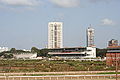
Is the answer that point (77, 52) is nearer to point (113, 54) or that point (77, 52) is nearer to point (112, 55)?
point (112, 55)

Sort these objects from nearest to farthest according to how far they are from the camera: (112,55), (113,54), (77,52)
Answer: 1. (113,54)
2. (112,55)
3. (77,52)

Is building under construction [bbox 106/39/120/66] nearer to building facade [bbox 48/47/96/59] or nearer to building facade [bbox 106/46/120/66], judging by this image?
building facade [bbox 106/46/120/66]

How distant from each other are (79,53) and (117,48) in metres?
71.4

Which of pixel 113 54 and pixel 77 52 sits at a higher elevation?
pixel 113 54

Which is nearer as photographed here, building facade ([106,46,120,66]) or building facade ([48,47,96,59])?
building facade ([106,46,120,66])

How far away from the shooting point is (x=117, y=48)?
82938 mm

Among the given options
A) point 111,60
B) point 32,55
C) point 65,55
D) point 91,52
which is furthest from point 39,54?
point 111,60

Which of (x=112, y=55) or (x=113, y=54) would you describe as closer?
(x=113, y=54)

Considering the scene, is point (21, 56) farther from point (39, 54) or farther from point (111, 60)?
point (111, 60)

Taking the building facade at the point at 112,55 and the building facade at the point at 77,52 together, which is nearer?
the building facade at the point at 112,55

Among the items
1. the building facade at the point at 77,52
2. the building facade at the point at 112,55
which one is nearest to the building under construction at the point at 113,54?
the building facade at the point at 112,55

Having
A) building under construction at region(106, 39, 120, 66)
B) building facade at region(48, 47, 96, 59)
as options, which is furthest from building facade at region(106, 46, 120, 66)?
building facade at region(48, 47, 96, 59)

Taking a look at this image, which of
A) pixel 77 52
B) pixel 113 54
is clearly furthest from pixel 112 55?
pixel 77 52

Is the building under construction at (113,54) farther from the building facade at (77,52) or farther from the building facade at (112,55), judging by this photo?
the building facade at (77,52)
